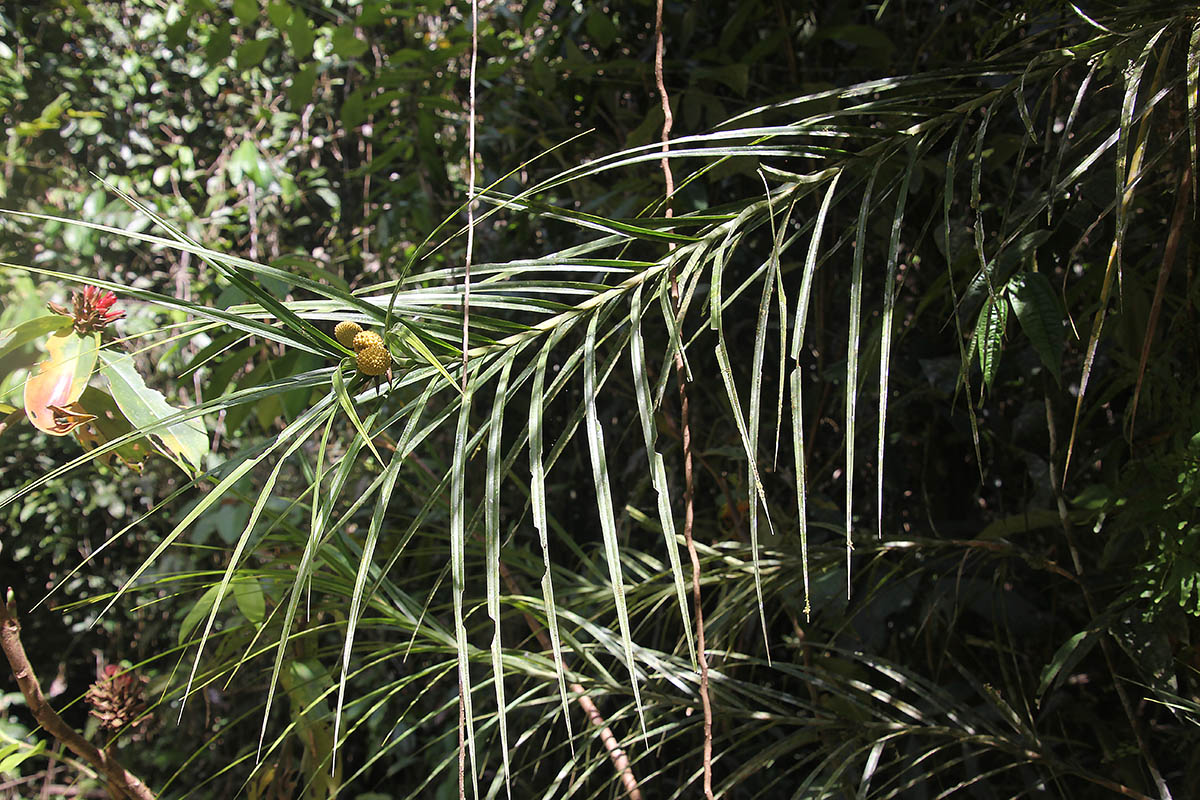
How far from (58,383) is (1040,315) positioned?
0.66 metres

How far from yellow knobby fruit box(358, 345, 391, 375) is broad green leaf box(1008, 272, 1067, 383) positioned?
0.43 metres

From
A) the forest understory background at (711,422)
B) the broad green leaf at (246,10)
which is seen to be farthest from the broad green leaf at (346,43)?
the broad green leaf at (246,10)

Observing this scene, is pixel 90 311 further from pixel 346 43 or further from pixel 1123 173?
pixel 346 43

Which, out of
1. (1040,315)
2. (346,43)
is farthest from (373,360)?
(346,43)

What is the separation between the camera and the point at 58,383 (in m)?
0.56

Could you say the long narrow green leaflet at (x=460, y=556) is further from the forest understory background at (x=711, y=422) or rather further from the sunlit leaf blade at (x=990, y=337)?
the sunlit leaf blade at (x=990, y=337)

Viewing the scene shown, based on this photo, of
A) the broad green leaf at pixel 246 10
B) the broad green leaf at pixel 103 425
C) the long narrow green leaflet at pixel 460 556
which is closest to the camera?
the long narrow green leaflet at pixel 460 556

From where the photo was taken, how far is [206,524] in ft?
4.55

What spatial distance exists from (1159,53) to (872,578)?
0.53 metres

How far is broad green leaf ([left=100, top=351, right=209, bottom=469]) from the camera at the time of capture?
0.55 meters

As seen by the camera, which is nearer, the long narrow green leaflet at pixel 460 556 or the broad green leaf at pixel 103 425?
the long narrow green leaflet at pixel 460 556

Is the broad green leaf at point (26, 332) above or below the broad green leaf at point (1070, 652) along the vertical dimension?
above

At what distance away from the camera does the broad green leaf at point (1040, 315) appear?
63cm

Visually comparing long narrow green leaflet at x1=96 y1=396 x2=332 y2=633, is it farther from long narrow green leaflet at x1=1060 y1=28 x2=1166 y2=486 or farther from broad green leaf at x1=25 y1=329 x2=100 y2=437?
long narrow green leaflet at x1=1060 y1=28 x2=1166 y2=486
